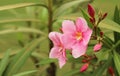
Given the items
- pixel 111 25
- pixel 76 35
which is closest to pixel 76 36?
pixel 76 35

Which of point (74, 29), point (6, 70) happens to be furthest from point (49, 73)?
point (74, 29)

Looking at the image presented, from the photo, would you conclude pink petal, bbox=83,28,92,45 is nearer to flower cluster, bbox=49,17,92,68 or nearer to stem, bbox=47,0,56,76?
flower cluster, bbox=49,17,92,68

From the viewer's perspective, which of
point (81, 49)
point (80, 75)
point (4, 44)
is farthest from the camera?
point (4, 44)

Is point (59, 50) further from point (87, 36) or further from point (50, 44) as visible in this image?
point (50, 44)

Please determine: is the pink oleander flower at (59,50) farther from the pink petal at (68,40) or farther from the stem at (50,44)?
the stem at (50,44)

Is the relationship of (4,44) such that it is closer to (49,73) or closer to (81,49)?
(49,73)

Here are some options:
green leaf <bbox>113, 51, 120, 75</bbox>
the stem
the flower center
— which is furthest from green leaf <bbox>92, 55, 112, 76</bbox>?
the stem

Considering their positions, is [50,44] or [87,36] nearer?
[87,36]
